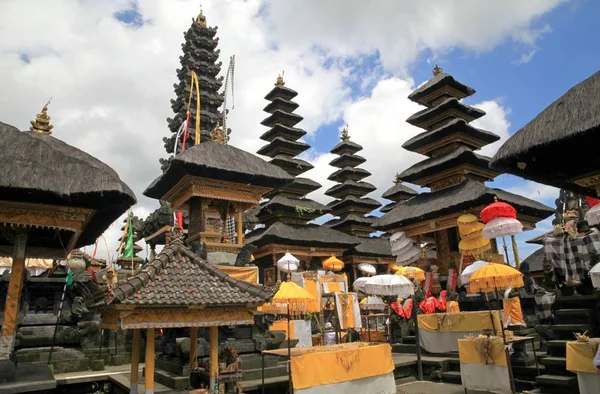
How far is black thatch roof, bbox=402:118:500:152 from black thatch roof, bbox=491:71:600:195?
15.3 meters

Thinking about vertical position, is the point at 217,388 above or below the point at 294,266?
below

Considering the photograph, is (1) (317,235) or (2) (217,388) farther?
(1) (317,235)

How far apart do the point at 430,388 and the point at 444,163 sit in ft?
42.7

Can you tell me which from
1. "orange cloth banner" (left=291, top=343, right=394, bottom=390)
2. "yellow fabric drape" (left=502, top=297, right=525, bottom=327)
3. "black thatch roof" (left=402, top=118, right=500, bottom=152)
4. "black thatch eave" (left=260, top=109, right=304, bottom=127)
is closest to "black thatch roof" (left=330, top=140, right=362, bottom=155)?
"black thatch eave" (left=260, top=109, right=304, bottom=127)

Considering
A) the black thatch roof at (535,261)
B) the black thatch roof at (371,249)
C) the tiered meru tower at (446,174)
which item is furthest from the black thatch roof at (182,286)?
the black thatch roof at (535,261)

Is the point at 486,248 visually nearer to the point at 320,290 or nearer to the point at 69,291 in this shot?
the point at 320,290

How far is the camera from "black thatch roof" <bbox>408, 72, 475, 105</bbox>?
79.2ft

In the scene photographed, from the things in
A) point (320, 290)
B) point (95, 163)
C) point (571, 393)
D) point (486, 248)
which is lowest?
point (571, 393)

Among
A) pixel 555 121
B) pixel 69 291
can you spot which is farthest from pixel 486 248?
pixel 69 291

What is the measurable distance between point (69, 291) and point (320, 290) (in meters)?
11.3

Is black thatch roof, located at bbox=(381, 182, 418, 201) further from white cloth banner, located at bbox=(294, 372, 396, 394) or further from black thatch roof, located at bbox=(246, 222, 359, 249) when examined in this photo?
white cloth banner, located at bbox=(294, 372, 396, 394)

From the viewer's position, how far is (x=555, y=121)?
6.76 metres

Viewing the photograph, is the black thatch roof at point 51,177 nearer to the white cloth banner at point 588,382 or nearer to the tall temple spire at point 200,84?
the white cloth banner at point 588,382

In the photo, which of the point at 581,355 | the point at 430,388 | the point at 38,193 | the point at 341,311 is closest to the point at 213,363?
the point at 38,193
